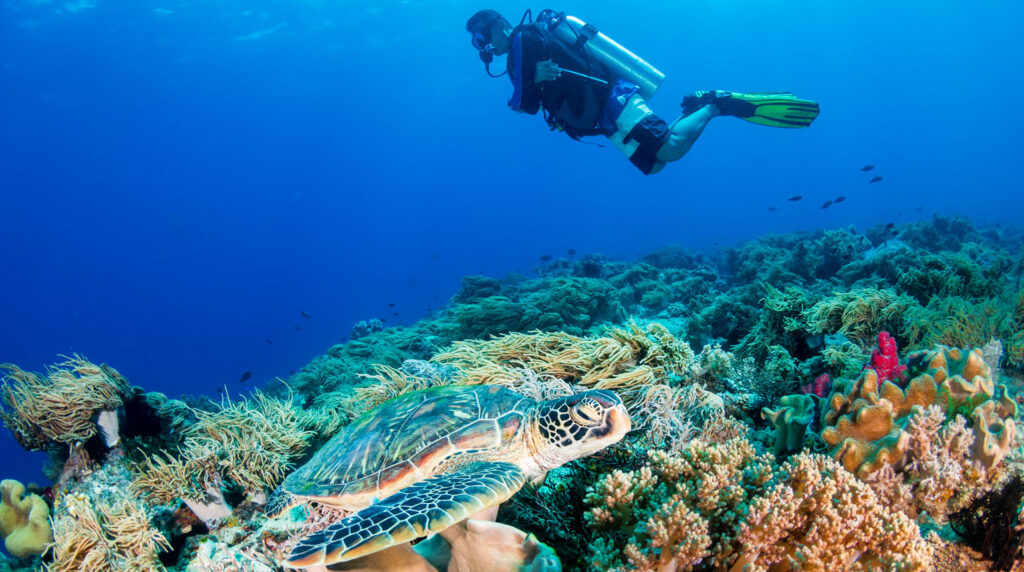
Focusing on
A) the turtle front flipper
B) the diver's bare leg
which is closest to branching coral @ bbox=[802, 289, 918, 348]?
the diver's bare leg

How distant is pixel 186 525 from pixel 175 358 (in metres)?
94.1

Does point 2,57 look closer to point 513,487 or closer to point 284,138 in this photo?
point 284,138

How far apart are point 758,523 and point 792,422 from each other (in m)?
1.04

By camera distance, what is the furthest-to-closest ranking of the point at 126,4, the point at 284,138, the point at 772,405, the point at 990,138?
the point at 990,138 → the point at 284,138 → the point at 126,4 → the point at 772,405

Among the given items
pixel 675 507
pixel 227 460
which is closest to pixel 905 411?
pixel 675 507

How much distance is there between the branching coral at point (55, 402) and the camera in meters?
3.81

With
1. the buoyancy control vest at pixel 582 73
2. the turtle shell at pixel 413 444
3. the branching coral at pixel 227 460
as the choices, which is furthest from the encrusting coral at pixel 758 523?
the buoyancy control vest at pixel 582 73

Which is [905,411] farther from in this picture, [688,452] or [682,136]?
[682,136]

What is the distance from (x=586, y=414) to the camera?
2.35 metres

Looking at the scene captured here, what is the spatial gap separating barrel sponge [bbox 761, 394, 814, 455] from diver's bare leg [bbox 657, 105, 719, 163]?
4.68 m

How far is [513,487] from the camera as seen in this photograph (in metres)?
2.10

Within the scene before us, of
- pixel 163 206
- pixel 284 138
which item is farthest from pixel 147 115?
pixel 163 206

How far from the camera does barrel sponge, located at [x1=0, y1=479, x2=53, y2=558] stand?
3432 mm

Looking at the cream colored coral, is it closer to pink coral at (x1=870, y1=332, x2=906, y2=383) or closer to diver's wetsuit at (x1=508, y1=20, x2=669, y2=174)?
pink coral at (x1=870, y1=332, x2=906, y2=383)
